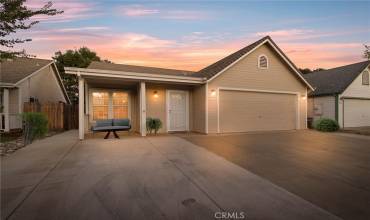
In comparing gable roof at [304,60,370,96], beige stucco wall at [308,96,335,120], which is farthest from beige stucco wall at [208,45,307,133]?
gable roof at [304,60,370,96]

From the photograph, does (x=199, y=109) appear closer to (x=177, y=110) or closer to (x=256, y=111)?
(x=177, y=110)

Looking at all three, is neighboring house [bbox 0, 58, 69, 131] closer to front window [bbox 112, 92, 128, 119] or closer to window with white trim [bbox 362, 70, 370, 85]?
front window [bbox 112, 92, 128, 119]

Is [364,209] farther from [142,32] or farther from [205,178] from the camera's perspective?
[142,32]

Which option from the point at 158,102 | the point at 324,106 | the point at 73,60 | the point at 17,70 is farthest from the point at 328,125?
the point at 73,60

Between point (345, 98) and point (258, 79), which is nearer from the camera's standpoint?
point (258, 79)

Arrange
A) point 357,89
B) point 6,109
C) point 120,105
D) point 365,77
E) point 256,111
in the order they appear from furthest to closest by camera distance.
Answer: point 365,77, point 357,89, point 256,111, point 120,105, point 6,109

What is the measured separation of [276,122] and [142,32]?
955 cm

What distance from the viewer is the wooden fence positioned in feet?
39.0

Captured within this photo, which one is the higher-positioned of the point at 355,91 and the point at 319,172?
the point at 355,91

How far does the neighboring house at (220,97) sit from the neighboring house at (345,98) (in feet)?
14.0

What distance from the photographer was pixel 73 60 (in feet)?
85.4

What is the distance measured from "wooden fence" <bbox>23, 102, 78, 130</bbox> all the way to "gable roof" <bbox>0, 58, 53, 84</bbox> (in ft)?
5.30

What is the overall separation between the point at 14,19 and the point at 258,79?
444 inches

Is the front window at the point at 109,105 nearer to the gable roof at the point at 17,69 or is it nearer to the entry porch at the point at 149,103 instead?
the entry porch at the point at 149,103
